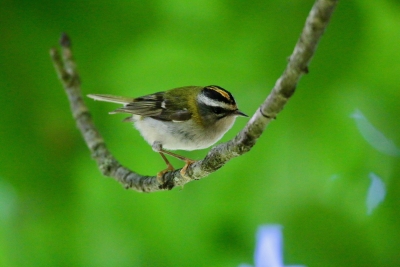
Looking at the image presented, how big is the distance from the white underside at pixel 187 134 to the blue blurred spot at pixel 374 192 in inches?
23.3

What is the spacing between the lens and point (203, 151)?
1.84m

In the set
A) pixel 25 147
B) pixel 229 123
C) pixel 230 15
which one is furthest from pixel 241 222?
pixel 25 147

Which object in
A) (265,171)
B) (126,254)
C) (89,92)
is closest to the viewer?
(265,171)

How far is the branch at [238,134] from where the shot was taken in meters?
0.57

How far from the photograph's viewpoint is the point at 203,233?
66.9 inches

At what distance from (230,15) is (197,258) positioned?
98 cm

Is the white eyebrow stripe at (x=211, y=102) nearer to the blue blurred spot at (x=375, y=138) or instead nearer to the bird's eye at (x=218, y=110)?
the bird's eye at (x=218, y=110)

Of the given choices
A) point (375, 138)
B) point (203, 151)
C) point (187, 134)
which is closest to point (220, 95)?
point (187, 134)

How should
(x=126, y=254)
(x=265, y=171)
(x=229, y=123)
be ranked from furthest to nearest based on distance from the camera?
(x=126, y=254), (x=265, y=171), (x=229, y=123)

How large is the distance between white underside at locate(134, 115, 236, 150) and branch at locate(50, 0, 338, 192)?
156mm

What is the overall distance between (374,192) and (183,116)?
2.46 feet

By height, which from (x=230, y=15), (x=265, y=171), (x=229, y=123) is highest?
(x=230, y=15)

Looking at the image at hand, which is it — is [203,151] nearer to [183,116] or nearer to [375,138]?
[183,116]

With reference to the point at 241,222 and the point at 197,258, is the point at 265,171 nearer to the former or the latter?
the point at 241,222
